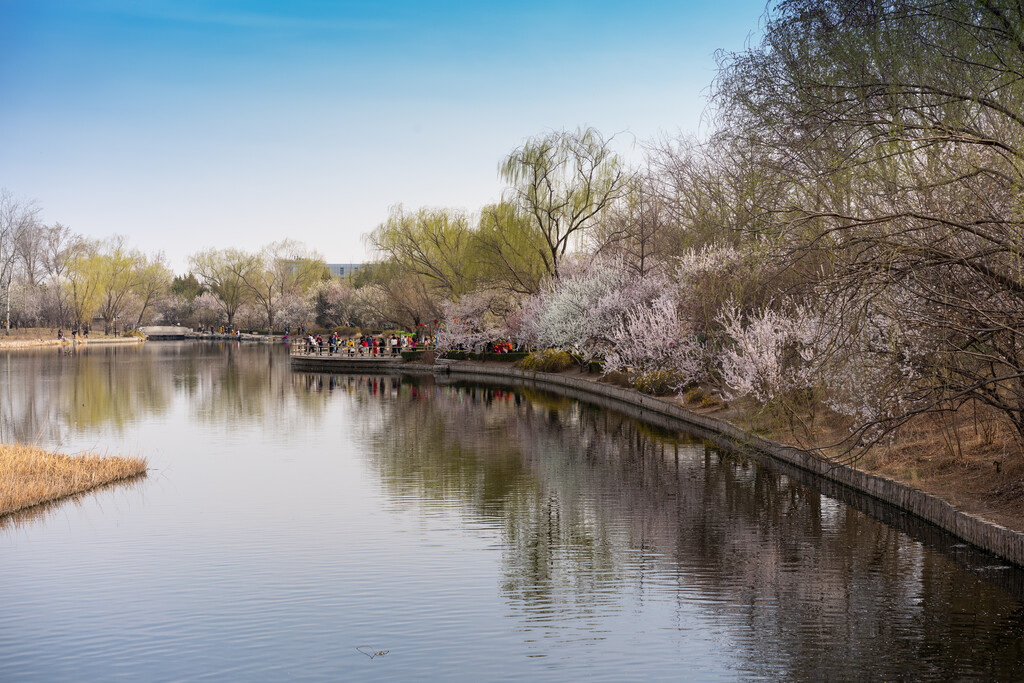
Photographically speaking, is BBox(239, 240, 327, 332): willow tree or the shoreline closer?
the shoreline

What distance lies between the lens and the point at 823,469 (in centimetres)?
1731

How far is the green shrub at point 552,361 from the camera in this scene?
43.5m

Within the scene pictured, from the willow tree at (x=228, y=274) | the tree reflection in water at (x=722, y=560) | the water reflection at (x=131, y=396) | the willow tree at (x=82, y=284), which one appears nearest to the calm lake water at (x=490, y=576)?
the tree reflection in water at (x=722, y=560)

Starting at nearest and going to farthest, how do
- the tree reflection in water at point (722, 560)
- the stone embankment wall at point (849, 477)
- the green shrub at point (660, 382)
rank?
the tree reflection in water at point (722, 560) < the stone embankment wall at point (849, 477) < the green shrub at point (660, 382)

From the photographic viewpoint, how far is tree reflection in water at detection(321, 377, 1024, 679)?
8.72 meters

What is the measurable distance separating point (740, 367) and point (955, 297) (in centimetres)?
1045

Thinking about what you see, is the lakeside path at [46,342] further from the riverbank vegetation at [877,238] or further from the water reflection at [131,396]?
the riverbank vegetation at [877,238]

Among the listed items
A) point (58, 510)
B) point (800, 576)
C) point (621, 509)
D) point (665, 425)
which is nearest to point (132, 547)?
point (58, 510)

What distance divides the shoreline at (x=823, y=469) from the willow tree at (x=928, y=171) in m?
Answer: 1.37

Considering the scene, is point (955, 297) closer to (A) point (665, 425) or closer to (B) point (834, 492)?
(B) point (834, 492)

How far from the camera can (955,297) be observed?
11.5 meters

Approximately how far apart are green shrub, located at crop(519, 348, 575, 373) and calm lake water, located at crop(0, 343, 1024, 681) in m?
21.6

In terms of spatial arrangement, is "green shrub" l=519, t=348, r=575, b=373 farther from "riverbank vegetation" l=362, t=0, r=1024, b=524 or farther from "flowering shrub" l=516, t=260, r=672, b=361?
"riverbank vegetation" l=362, t=0, r=1024, b=524

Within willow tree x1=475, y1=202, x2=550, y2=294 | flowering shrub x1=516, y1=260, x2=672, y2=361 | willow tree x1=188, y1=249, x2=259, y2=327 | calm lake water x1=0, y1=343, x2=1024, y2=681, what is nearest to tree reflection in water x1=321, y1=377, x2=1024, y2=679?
calm lake water x1=0, y1=343, x2=1024, y2=681
